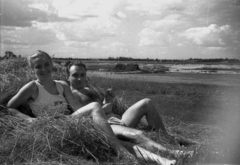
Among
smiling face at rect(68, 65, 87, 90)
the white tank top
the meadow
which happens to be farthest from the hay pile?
smiling face at rect(68, 65, 87, 90)

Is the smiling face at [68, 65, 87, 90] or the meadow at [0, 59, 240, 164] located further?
the smiling face at [68, 65, 87, 90]

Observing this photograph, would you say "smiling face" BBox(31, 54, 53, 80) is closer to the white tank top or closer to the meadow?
the white tank top

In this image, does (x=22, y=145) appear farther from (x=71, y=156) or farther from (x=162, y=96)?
(x=162, y=96)

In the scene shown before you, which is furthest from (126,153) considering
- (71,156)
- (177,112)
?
(177,112)

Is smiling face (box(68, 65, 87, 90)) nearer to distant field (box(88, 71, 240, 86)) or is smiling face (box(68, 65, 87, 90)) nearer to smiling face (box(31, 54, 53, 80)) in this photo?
smiling face (box(31, 54, 53, 80))

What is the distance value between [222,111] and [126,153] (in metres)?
4.26

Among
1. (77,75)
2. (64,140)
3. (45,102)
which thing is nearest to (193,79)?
(77,75)

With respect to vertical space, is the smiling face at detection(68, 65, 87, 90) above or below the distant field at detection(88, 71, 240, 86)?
above

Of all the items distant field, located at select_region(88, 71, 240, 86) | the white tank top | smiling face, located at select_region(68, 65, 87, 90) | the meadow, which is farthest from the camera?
distant field, located at select_region(88, 71, 240, 86)

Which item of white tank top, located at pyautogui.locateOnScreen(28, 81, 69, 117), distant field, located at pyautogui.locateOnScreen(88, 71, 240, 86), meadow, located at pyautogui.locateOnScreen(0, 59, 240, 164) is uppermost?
white tank top, located at pyautogui.locateOnScreen(28, 81, 69, 117)

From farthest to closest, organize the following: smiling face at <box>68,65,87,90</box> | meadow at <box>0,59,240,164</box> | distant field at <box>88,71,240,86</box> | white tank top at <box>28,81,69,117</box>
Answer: distant field at <box>88,71,240,86</box>, smiling face at <box>68,65,87,90</box>, white tank top at <box>28,81,69,117</box>, meadow at <box>0,59,240,164</box>

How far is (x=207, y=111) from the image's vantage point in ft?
21.7

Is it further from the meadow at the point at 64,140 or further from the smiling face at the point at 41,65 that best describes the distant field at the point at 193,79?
the smiling face at the point at 41,65

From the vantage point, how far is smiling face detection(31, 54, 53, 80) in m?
3.61
